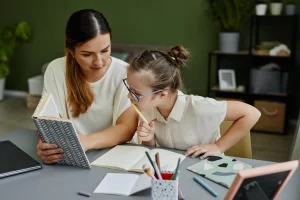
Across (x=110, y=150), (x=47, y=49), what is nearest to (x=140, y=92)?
(x=110, y=150)

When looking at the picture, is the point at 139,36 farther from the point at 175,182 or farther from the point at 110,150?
the point at 175,182

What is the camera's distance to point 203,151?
1.38 meters

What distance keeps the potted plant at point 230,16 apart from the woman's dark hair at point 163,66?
8.07 feet

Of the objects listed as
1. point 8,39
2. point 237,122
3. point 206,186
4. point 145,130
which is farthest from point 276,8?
point 8,39

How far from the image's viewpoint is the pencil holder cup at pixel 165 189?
3.30 ft

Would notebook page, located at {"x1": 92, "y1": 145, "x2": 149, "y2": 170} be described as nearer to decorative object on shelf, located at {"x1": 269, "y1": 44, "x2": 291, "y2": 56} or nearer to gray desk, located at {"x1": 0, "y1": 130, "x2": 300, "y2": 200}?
A: gray desk, located at {"x1": 0, "y1": 130, "x2": 300, "y2": 200}

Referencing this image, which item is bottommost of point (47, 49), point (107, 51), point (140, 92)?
point (47, 49)

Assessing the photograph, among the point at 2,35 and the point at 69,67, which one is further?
the point at 2,35

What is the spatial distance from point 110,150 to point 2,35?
3.81 meters

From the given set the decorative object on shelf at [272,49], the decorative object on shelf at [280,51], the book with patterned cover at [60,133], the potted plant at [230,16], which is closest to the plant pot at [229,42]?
the potted plant at [230,16]

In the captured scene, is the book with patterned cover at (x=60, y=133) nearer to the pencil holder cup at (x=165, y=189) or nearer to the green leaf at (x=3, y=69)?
the pencil holder cup at (x=165, y=189)

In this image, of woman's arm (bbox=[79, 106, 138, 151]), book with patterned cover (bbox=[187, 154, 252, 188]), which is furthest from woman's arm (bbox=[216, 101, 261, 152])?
woman's arm (bbox=[79, 106, 138, 151])

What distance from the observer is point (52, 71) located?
68.9 inches

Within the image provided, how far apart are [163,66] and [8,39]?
3881 mm
